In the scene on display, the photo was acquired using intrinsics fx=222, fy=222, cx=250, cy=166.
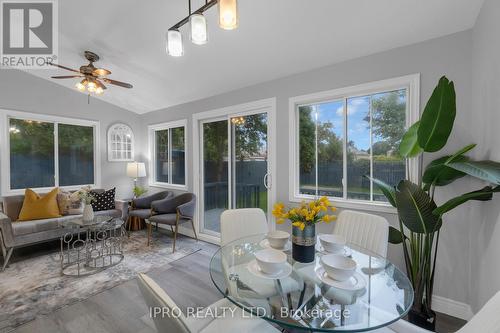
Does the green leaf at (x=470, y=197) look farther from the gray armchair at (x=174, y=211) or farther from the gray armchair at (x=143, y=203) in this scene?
the gray armchair at (x=143, y=203)

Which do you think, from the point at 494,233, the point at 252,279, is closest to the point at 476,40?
the point at 494,233

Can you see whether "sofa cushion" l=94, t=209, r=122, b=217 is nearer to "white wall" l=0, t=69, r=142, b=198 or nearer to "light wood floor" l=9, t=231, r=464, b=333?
"white wall" l=0, t=69, r=142, b=198

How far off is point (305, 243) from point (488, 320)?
84 centimetres

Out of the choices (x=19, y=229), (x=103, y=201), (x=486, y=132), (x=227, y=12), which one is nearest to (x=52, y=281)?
(x=19, y=229)

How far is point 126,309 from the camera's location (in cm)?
214

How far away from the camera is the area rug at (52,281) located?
6.96 ft

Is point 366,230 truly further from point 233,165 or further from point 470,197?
point 233,165

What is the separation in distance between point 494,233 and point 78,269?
412 centimetres

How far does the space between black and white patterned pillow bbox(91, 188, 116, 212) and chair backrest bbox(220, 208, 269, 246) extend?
309 centimetres

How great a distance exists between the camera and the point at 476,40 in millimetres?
1833

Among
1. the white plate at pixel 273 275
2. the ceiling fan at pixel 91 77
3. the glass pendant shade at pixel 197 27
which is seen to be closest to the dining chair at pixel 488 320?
the white plate at pixel 273 275

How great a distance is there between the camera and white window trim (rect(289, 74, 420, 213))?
216 centimetres

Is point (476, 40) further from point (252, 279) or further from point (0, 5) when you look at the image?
point (0, 5)

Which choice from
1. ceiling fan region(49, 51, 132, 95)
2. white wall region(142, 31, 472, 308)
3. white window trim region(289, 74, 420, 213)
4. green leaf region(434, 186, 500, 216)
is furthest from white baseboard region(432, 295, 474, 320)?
ceiling fan region(49, 51, 132, 95)
